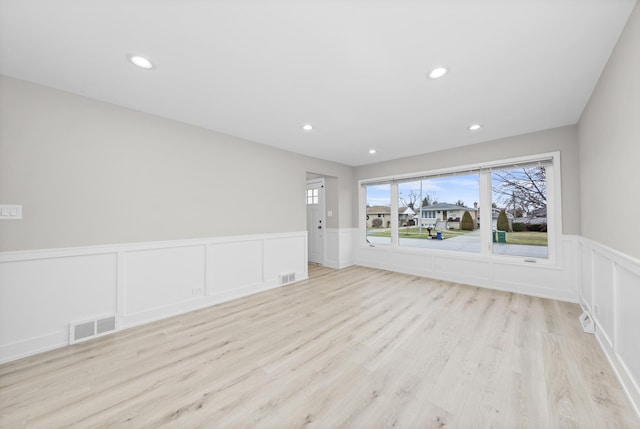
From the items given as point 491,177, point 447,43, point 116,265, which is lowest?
point 116,265

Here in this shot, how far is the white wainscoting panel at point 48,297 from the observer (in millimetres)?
2031

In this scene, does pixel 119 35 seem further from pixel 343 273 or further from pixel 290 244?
pixel 343 273

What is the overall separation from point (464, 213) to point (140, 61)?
5.00 metres

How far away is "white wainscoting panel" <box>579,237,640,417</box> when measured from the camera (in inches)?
59.7

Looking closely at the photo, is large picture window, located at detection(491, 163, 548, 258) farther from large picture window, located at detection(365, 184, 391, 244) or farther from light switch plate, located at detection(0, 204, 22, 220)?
light switch plate, located at detection(0, 204, 22, 220)

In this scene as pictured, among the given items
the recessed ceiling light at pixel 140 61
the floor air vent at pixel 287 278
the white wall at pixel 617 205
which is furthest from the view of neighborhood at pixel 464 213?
the recessed ceiling light at pixel 140 61

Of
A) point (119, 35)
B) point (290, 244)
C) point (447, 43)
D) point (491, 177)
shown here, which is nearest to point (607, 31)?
point (447, 43)

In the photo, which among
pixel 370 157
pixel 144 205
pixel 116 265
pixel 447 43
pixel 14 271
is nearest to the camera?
pixel 447 43

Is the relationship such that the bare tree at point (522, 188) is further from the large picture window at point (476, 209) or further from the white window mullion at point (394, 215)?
the white window mullion at point (394, 215)

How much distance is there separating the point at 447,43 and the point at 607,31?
41.0 inches

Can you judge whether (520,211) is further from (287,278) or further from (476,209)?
(287,278)

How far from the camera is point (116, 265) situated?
2.55m

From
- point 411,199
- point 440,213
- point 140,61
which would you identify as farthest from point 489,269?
point 140,61

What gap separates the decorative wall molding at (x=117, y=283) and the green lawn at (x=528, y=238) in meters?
4.16
